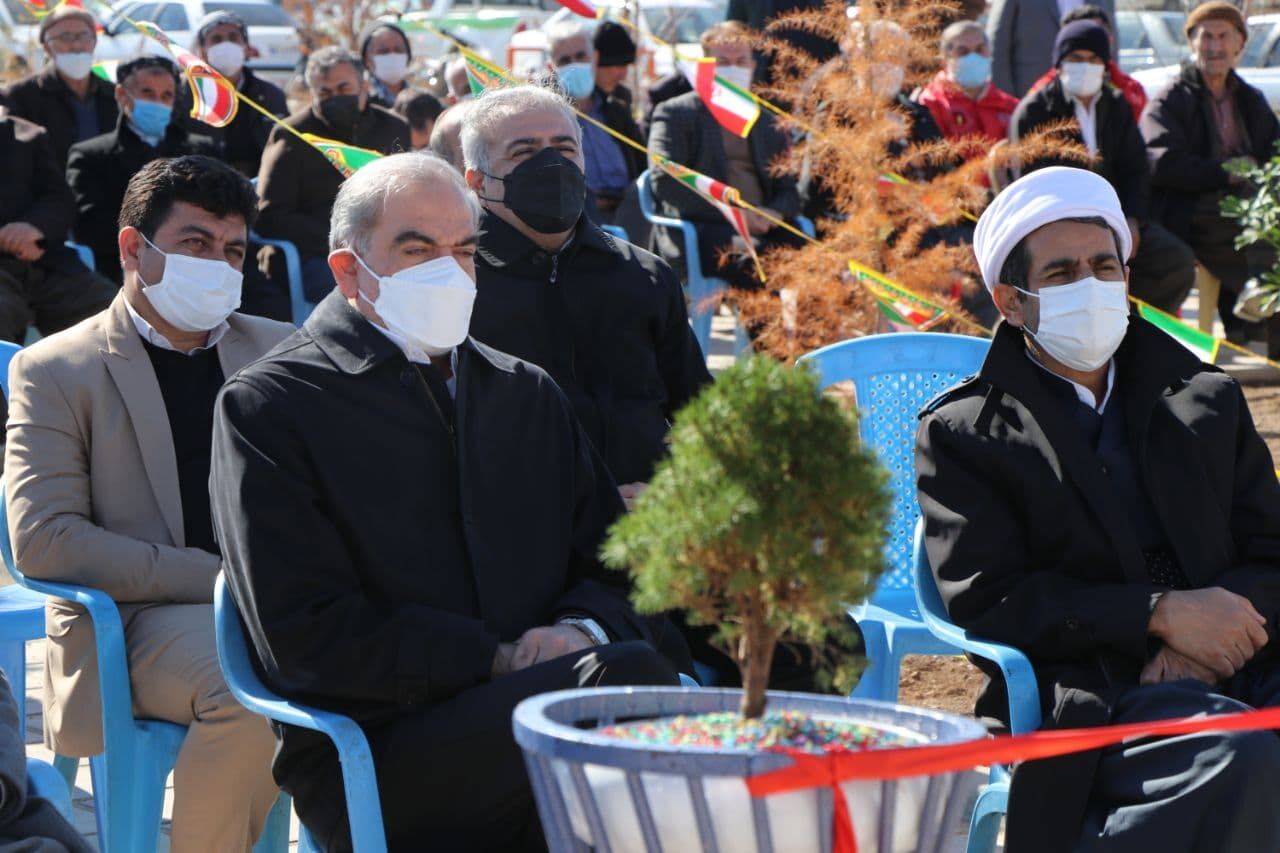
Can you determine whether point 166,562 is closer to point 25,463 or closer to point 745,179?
point 25,463

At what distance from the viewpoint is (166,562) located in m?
3.75

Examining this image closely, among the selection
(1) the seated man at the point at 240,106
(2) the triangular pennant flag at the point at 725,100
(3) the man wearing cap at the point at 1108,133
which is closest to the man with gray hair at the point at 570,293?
(2) the triangular pennant flag at the point at 725,100

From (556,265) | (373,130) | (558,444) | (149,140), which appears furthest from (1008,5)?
(558,444)

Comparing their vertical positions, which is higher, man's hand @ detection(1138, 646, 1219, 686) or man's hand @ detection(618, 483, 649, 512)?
man's hand @ detection(618, 483, 649, 512)

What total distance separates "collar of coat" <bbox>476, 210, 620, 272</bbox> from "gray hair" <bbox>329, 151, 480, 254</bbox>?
3.00 ft

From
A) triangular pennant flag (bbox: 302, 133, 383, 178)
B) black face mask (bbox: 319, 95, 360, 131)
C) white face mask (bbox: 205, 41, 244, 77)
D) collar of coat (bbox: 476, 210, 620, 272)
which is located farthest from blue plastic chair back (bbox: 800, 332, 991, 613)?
white face mask (bbox: 205, 41, 244, 77)

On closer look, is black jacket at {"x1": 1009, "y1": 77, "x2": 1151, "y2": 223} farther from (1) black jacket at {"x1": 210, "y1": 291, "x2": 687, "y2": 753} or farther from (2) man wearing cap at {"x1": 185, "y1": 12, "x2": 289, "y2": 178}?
(1) black jacket at {"x1": 210, "y1": 291, "x2": 687, "y2": 753}

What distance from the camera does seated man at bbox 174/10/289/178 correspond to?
9391 mm

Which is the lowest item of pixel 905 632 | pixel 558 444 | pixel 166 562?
pixel 905 632

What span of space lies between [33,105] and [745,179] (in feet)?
11.9

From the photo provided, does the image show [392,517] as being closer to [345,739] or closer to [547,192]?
[345,739]

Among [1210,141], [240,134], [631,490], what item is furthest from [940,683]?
[1210,141]

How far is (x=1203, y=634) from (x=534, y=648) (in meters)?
1.23

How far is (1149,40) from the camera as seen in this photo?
19.7 m
